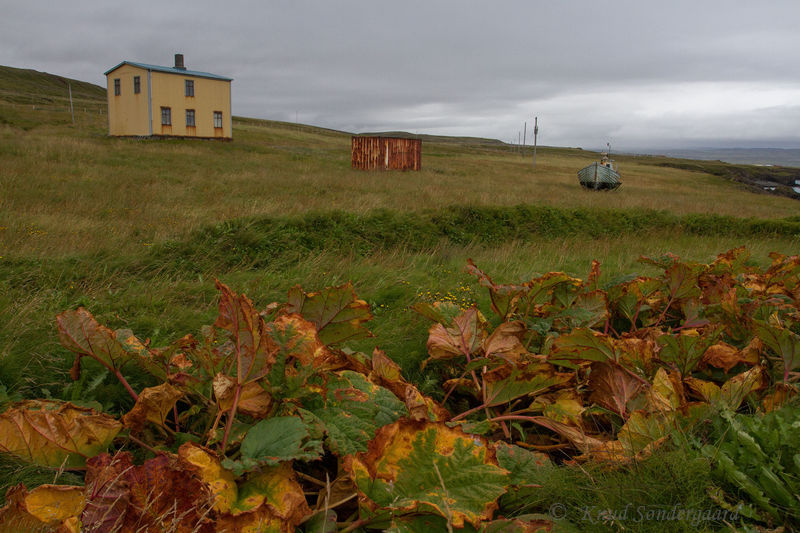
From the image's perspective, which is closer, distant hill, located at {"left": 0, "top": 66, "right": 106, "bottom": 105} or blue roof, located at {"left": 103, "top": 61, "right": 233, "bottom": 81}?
blue roof, located at {"left": 103, "top": 61, "right": 233, "bottom": 81}

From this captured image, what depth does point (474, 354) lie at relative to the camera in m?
2.20

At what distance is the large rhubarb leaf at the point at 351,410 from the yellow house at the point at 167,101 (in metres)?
32.7

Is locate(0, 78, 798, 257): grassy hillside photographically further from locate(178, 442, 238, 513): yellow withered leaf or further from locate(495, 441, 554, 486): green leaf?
locate(495, 441, 554, 486): green leaf

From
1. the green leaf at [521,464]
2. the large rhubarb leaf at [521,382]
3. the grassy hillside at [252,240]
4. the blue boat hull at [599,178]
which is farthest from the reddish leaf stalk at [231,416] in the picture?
the blue boat hull at [599,178]

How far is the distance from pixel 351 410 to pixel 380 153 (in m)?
24.3

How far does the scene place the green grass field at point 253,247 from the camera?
2.82 m

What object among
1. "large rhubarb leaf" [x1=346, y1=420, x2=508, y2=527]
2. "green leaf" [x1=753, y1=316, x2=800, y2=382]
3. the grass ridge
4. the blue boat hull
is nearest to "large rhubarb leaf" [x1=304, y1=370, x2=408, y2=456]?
"large rhubarb leaf" [x1=346, y1=420, x2=508, y2=527]

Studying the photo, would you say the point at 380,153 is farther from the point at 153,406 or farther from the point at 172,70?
the point at 153,406

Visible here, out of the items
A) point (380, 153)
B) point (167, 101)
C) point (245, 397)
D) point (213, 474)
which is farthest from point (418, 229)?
point (167, 101)

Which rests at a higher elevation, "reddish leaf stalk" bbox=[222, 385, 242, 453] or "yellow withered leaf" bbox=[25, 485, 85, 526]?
"reddish leaf stalk" bbox=[222, 385, 242, 453]

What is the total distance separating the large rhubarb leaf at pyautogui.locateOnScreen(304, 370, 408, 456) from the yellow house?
1287 inches

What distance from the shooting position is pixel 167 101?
100.0 feet

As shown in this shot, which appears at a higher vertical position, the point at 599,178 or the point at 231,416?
the point at 599,178

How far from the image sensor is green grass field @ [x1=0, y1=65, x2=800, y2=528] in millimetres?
2822
